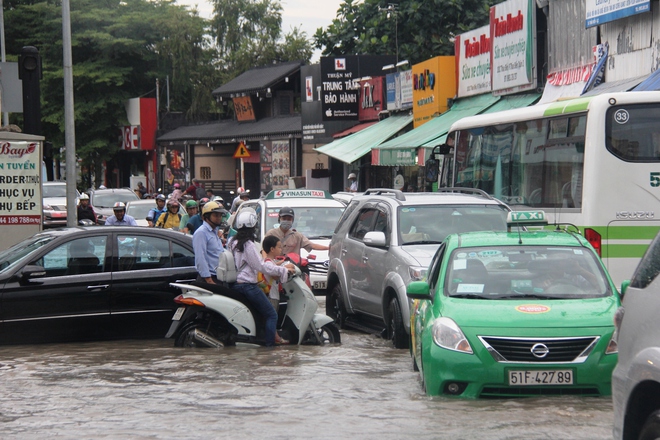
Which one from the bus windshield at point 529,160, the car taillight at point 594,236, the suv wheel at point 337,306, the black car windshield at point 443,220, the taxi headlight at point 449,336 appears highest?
the bus windshield at point 529,160

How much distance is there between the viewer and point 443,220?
12258 mm

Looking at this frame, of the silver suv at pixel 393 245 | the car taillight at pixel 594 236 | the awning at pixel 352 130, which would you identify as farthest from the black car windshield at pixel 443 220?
the awning at pixel 352 130

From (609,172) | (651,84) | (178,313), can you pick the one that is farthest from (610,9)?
(178,313)

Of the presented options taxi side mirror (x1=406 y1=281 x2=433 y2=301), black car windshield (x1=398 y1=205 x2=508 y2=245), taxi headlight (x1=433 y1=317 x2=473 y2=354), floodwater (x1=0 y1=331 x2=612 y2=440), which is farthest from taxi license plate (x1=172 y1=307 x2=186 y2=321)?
taxi headlight (x1=433 y1=317 x2=473 y2=354)

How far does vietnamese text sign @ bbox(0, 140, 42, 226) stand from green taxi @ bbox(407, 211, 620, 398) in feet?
30.5

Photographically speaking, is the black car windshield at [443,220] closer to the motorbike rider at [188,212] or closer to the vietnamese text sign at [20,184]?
the vietnamese text sign at [20,184]

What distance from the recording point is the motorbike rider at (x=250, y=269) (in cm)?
1100

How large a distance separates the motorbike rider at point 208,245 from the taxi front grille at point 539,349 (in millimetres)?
4610

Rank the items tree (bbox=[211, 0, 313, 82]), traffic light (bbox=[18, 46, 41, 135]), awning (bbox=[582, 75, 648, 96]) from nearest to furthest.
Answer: traffic light (bbox=[18, 46, 41, 135]), awning (bbox=[582, 75, 648, 96]), tree (bbox=[211, 0, 313, 82])

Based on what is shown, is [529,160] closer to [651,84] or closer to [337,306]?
[651,84]

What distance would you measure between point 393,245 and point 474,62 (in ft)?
57.8

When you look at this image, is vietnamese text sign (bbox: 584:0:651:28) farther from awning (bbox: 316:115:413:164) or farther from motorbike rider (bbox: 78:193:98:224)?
motorbike rider (bbox: 78:193:98:224)

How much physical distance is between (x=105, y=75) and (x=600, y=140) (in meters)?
47.4

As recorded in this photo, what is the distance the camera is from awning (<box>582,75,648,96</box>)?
17984 millimetres
